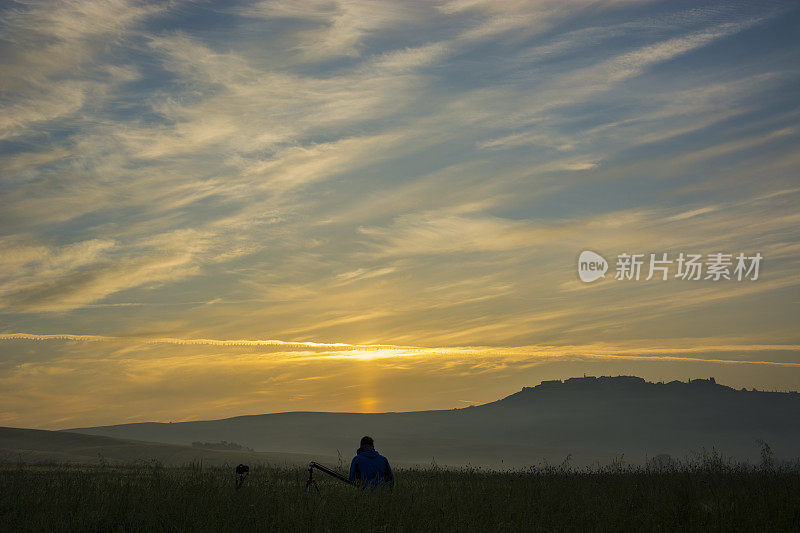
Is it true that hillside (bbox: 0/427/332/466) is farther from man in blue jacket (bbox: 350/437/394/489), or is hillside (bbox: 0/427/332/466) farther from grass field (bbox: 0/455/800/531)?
man in blue jacket (bbox: 350/437/394/489)

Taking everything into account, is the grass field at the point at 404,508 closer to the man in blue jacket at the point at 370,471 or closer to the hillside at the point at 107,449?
the man in blue jacket at the point at 370,471

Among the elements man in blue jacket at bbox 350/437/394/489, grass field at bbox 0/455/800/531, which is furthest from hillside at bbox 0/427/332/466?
man in blue jacket at bbox 350/437/394/489

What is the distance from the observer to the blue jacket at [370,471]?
12.1 metres

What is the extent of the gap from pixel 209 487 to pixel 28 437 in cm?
7669

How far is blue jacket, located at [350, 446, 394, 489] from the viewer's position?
1208 cm

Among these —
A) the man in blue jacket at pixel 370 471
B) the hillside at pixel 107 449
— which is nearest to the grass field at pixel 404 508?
the man in blue jacket at pixel 370 471

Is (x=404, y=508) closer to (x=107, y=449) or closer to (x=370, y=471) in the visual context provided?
(x=370, y=471)

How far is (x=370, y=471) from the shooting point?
39.9 ft

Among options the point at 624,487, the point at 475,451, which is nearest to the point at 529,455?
the point at 475,451

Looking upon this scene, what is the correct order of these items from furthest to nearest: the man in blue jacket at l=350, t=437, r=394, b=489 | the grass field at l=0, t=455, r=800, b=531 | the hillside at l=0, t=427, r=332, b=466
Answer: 1. the hillside at l=0, t=427, r=332, b=466
2. the man in blue jacket at l=350, t=437, r=394, b=489
3. the grass field at l=0, t=455, r=800, b=531

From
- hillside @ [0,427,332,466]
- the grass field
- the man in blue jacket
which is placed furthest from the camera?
hillside @ [0,427,332,466]

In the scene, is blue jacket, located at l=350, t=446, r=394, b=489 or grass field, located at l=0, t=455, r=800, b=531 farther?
blue jacket, located at l=350, t=446, r=394, b=489

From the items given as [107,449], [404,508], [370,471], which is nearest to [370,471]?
[370,471]

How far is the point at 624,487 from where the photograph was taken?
1388 cm
